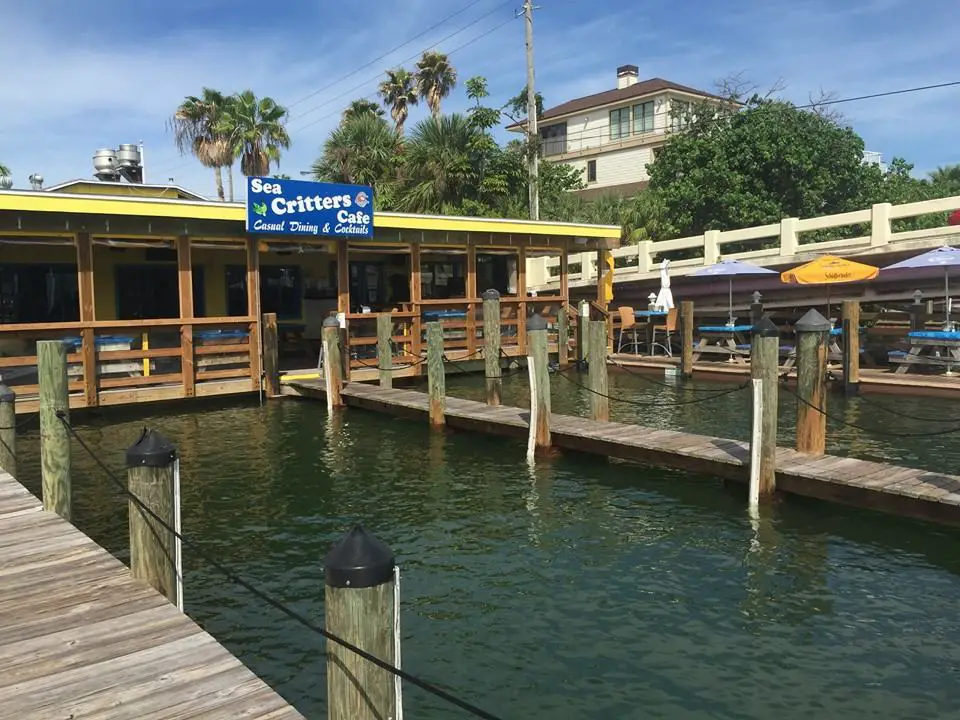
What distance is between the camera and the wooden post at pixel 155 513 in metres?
5.28

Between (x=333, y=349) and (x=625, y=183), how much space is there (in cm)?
3427

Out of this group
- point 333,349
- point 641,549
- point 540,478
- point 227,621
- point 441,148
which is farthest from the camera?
point 441,148

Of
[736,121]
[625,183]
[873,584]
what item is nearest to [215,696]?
[873,584]

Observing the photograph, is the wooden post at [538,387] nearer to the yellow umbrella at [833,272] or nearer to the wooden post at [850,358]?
the wooden post at [850,358]

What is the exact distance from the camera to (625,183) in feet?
152

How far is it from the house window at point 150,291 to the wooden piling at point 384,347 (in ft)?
19.2

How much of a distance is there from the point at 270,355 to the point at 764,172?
2344 centimetres

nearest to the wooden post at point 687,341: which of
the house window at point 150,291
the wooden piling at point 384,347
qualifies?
the wooden piling at point 384,347

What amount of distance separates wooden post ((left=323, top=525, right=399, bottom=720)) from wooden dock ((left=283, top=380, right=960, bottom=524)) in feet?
21.6

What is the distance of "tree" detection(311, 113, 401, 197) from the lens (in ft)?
101

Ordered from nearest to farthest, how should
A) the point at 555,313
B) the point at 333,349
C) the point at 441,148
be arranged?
the point at 333,349 → the point at 555,313 → the point at 441,148

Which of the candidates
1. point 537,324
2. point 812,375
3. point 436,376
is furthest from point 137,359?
point 812,375

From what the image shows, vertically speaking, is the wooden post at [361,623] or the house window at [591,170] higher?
the house window at [591,170]

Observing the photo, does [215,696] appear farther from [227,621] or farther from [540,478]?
[540,478]
